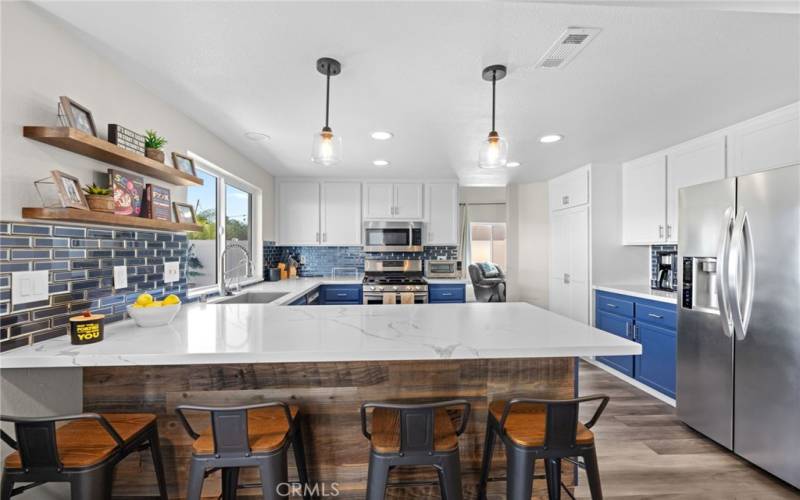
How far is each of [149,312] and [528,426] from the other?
1672 mm

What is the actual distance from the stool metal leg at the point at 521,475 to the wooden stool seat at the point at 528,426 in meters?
0.04

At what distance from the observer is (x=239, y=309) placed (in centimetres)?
208

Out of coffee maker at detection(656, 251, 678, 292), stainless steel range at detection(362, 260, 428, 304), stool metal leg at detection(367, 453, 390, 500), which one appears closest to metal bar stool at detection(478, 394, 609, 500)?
stool metal leg at detection(367, 453, 390, 500)

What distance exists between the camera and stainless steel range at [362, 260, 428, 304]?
4332mm

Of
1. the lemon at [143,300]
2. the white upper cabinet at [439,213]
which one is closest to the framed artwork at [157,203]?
the lemon at [143,300]

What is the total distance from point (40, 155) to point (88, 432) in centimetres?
108

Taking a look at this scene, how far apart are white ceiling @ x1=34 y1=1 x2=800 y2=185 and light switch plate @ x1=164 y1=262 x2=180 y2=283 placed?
3.37 ft

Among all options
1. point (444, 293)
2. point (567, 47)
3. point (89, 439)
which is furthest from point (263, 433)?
point (444, 293)

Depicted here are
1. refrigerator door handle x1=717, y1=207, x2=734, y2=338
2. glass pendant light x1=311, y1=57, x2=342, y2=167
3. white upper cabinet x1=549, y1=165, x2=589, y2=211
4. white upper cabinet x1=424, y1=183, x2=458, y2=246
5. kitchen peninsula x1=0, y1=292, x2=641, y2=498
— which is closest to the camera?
kitchen peninsula x1=0, y1=292, x2=641, y2=498

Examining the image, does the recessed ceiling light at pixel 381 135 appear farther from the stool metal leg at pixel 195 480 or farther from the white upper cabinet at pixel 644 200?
the white upper cabinet at pixel 644 200

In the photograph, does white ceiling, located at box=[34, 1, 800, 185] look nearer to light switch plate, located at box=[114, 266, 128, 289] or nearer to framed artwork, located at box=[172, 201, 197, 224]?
framed artwork, located at box=[172, 201, 197, 224]

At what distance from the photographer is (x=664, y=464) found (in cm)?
217

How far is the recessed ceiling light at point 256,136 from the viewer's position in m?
2.88

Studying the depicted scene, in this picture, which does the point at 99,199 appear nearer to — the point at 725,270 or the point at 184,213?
the point at 184,213
